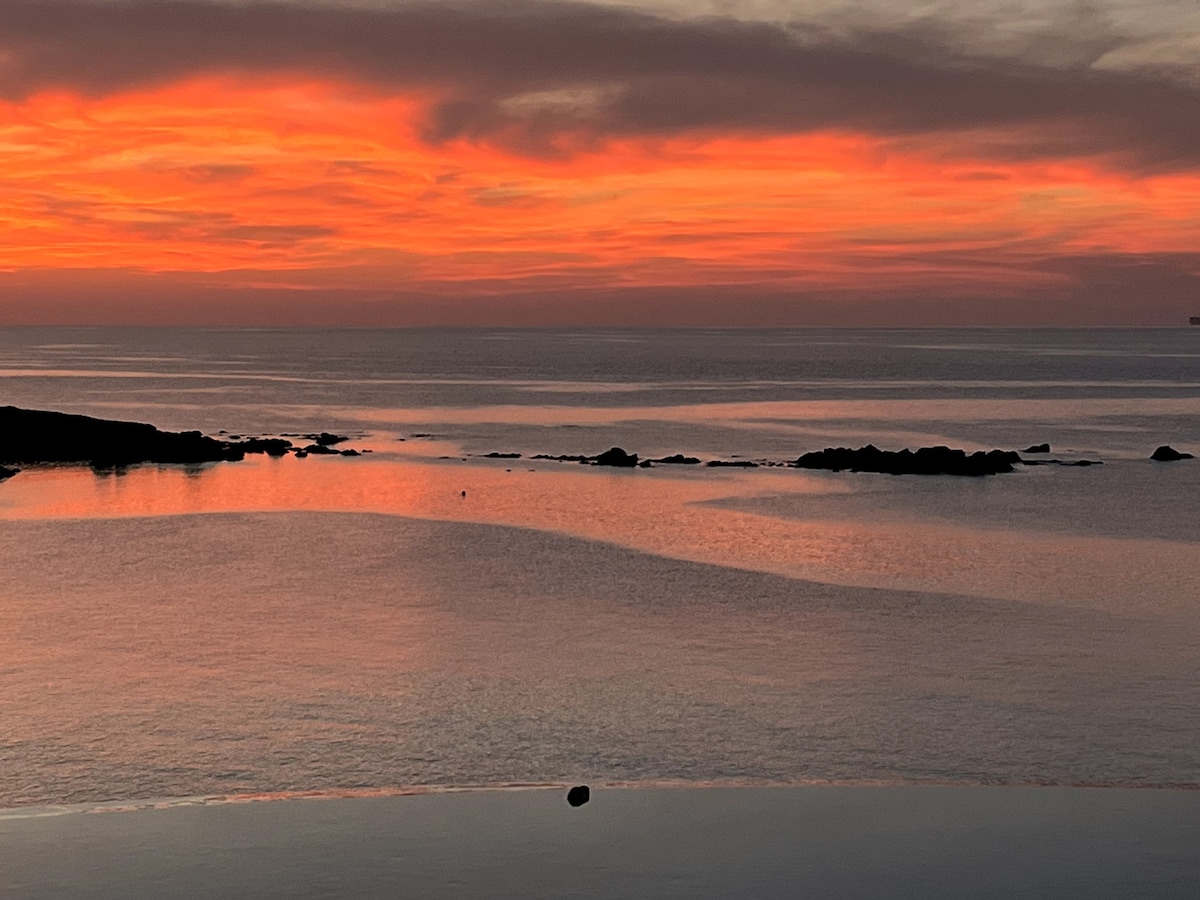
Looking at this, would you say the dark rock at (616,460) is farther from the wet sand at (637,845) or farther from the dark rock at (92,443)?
the wet sand at (637,845)

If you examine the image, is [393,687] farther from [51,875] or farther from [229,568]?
[229,568]

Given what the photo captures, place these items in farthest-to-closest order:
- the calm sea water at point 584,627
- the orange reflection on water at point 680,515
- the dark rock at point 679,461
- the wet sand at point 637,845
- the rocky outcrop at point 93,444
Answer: the dark rock at point 679,461 < the rocky outcrop at point 93,444 < the orange reflection on water at point 680,515 < the calm sea water at point 584,627 < the wet sand at point 637,845

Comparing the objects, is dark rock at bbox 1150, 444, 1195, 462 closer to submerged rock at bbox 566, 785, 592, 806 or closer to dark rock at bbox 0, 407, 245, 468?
dark rock at bbox 0, 407, 245, 468

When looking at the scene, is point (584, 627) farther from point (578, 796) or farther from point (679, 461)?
point (679, 461)

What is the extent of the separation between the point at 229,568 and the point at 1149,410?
88.0 metres

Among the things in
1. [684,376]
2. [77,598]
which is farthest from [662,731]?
[684,376]

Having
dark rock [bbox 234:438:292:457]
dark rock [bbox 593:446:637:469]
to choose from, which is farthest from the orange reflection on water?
dark rock [bbox 234:438:292:457]

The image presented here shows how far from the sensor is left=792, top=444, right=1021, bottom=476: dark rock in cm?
5803

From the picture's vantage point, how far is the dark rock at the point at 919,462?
5803 centimetres

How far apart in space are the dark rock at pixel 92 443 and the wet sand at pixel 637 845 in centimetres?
4701

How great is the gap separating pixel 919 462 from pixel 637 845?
1778 inches

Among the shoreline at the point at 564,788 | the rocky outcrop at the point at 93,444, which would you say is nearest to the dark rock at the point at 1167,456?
the rocky outcrop at the point at 93,444

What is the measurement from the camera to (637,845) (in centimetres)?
1540

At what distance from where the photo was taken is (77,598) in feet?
97.6
